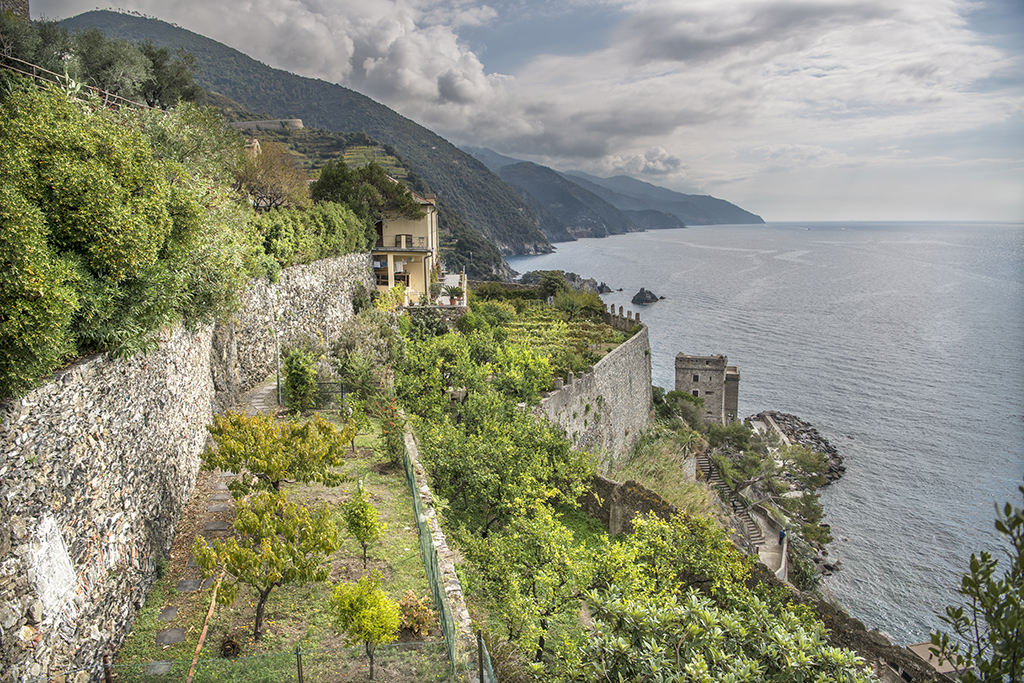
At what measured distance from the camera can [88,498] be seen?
258 inches

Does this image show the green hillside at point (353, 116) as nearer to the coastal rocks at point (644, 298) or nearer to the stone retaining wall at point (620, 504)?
the coastal rocks at point (644, 298)

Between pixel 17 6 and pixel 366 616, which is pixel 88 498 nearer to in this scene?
pixel 366 616

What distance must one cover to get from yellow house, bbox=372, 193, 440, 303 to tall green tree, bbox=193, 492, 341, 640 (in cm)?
2673

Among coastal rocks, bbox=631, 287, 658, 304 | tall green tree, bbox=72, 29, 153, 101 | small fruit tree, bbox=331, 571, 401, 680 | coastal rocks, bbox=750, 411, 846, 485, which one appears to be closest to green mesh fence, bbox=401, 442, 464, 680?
small fruit tree, bbox=331, 571, 401, 680

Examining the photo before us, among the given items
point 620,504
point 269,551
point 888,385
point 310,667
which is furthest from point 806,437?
point 269,551

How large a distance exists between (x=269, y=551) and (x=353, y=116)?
170 m

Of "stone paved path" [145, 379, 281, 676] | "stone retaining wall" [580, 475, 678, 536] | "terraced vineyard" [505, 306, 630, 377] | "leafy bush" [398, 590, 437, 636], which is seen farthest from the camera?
"terraced vineyard" [505, 306, 630, 377]

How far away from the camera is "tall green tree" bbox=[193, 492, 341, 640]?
258 inches

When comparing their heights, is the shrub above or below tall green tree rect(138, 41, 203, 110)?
below

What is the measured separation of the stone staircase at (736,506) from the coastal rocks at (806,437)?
16.4 meters

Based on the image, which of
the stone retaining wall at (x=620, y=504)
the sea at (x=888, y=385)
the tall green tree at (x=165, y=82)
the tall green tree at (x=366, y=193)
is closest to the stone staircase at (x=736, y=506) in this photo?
the sea at (x=888, y=385)

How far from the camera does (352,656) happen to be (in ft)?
21.9

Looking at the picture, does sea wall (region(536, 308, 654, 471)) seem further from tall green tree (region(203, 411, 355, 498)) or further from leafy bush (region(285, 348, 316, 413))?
tall green tree (region(203, 411, 355, 498))

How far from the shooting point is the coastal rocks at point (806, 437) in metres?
50.9
